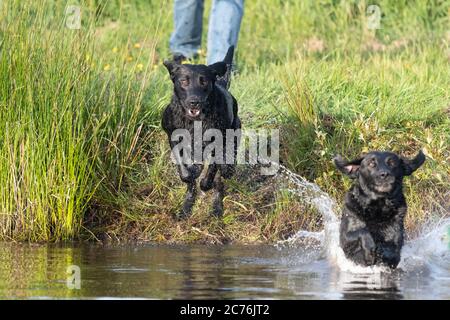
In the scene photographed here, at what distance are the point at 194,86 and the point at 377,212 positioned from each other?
1.94 m

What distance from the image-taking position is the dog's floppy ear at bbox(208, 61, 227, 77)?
32.9ft

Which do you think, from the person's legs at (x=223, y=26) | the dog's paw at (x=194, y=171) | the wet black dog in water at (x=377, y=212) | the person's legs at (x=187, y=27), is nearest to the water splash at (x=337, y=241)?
the wet black dog in water at (x=377, y=212)

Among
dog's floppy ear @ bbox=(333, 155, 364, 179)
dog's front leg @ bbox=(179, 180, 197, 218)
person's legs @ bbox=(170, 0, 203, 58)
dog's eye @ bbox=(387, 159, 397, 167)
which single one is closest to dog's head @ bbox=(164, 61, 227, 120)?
dog's front leg @ bbox=(179, 180, 197, 218)

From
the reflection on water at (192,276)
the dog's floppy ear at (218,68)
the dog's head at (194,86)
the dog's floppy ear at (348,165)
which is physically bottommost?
the reflection on water at (192,276)

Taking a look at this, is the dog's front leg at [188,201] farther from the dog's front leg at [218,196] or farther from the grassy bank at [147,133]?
the dog's front leg at [218,196]

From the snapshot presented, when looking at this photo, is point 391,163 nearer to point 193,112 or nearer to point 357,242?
point 357,242

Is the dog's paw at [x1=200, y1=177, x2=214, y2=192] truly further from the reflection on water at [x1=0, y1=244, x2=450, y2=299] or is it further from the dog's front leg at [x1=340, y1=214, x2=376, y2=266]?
the dog's front leg at [x1=340, y1=214, x2=376, y2=266]

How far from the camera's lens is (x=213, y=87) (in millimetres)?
10055

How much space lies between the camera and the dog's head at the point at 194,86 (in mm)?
9781

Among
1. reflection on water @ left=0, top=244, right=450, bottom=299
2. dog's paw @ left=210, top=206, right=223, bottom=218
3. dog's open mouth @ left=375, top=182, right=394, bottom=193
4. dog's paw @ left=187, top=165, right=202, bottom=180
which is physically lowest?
reflection on water @ left=0, top=244, right=450, bottom=299

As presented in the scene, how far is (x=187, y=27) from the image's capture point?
13.1 m

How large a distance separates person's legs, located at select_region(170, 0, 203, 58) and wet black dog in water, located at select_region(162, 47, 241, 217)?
2.78 meters

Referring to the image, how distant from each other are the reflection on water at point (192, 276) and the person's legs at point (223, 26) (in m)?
2.71

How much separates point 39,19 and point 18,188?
1.35m
